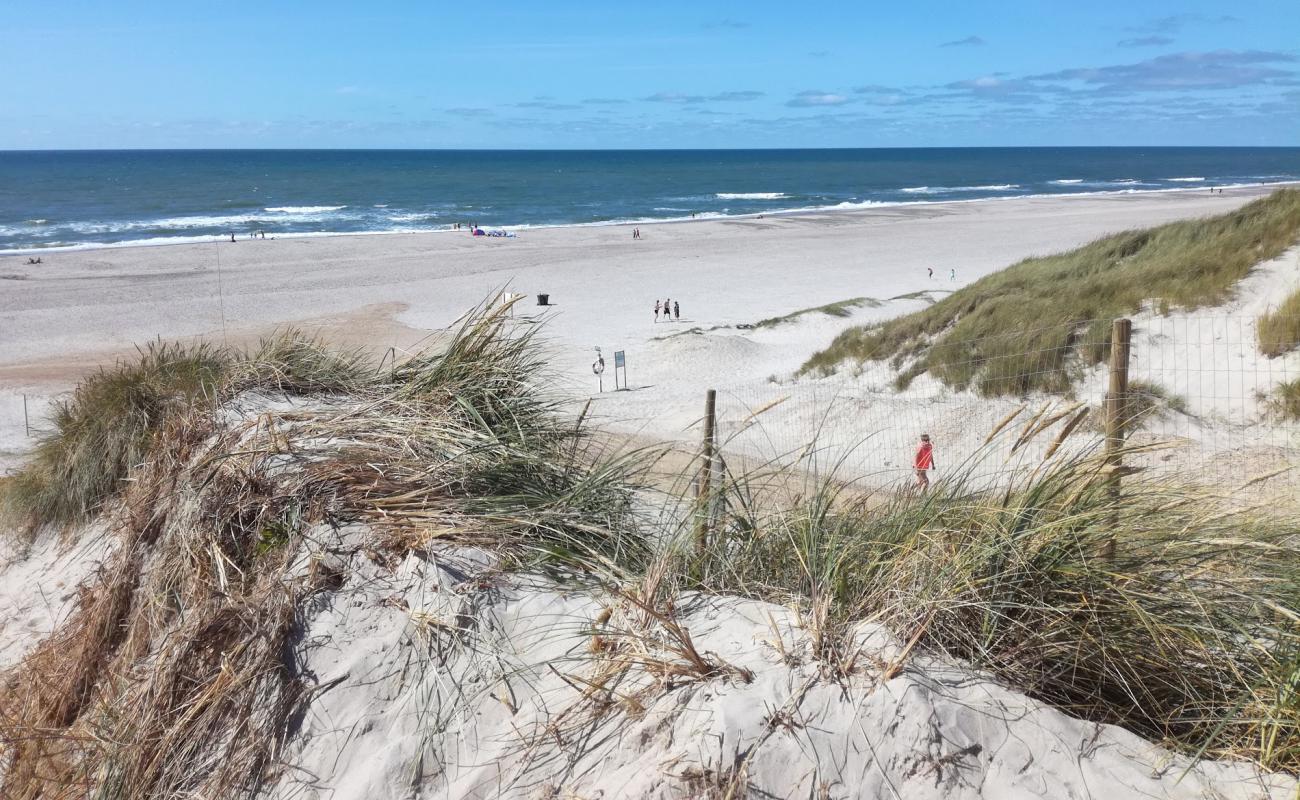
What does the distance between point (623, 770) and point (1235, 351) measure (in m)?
10.8

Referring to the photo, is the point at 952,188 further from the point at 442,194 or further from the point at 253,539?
the point at 253,539

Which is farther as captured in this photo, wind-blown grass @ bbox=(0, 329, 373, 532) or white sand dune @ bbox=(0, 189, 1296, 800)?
wind-blown grass @ bbox=(0, 329, 373, 532)

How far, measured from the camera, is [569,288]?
32.9 meters

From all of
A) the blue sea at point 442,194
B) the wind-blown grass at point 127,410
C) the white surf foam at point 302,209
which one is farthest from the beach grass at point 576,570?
the white surf foam at point 302,209

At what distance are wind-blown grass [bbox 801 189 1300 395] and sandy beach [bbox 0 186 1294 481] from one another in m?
3.20

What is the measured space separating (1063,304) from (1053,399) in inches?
120

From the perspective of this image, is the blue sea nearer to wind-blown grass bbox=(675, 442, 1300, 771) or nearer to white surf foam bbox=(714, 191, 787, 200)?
white surf foam bbox=(714, 191, 787, 200)

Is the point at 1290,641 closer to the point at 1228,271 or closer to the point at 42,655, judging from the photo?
the point at 42,655

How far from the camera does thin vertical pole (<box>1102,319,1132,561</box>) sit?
10.5 ft

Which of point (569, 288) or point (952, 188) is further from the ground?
point (952, 188)

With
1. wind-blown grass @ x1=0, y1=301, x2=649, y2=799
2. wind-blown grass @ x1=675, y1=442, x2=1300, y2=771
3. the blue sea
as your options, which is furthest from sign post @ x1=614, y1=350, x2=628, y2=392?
the blue sea

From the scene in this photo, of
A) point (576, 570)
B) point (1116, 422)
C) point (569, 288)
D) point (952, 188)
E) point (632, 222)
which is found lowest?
point (569, 288)

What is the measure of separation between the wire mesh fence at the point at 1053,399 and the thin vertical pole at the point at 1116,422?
12.4 ft

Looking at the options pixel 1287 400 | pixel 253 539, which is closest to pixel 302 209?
pixel 1287 400
